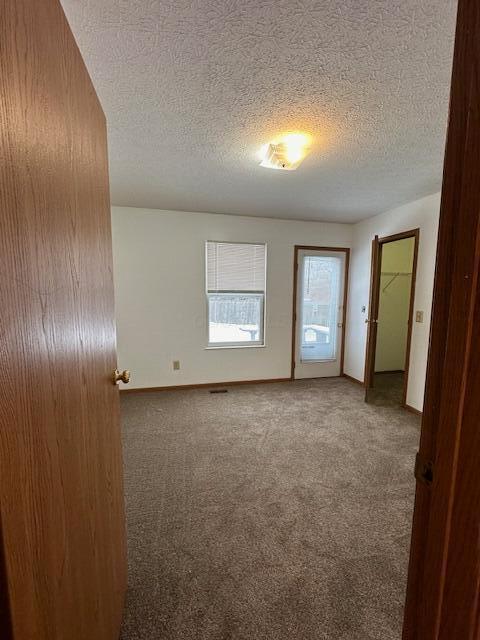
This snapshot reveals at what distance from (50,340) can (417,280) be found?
3608mm

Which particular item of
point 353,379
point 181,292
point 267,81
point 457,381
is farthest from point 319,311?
point 457,381

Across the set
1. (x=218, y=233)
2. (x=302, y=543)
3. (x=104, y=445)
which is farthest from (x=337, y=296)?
(x=104, y=445)

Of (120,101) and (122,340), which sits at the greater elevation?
(120,101)

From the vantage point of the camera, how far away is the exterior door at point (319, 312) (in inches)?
166

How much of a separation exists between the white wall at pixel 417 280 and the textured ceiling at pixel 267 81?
2.50 ft

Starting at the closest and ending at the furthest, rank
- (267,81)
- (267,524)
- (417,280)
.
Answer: (267,81)
(267,524)
(417,280)

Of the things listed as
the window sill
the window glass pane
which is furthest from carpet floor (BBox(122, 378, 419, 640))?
the window glass pane

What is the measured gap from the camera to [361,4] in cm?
103

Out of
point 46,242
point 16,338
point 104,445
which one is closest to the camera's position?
point 16,338

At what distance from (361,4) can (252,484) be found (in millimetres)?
2573

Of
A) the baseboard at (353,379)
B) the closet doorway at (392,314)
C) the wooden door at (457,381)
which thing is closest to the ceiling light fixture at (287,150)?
the wooden door at (457,381)

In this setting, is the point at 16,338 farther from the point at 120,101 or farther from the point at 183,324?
the point at 183,324

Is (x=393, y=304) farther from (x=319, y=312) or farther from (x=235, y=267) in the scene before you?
(x=235, y=267)

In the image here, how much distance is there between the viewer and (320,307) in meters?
4.34
